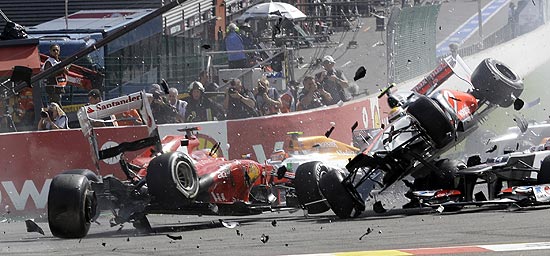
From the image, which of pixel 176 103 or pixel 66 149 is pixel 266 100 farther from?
pixel 66 149

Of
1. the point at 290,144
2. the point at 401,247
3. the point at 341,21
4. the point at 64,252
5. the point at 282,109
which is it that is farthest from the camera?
the point at 341,21

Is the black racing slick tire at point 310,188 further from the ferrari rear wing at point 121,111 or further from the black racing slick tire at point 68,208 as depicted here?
the black racing slick tire at point 68,208

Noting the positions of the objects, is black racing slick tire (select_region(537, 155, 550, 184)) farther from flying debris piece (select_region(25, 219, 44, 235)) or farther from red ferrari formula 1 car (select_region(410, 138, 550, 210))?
flying debris piece (select_region(25, 219, 44, 235))

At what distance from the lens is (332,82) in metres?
19.4

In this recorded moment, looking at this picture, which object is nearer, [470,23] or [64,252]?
[64,252]

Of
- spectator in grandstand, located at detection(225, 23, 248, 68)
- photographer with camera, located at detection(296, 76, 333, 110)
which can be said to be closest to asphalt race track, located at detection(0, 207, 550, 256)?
photographer with camera, located at detection(296, 76, 333, 110)

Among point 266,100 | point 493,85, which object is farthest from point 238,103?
point 493,85

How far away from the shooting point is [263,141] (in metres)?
17.2

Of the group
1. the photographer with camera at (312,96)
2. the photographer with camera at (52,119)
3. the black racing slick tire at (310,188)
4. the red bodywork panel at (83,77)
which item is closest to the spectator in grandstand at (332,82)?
the photographer with camera at (312,96)

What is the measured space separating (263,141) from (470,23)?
8.42 meters

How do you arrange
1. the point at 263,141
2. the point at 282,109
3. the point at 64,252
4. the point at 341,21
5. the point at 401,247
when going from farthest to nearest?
the point at 341,21 → the point at 282,109 → the point at 263,141 → the point at 64,252 → the point at 401,247

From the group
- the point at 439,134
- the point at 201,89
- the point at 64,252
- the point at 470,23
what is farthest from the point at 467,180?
the point at 470,23

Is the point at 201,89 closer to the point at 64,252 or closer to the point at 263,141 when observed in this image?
the point at 263,141

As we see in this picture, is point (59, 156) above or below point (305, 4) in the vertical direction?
below
